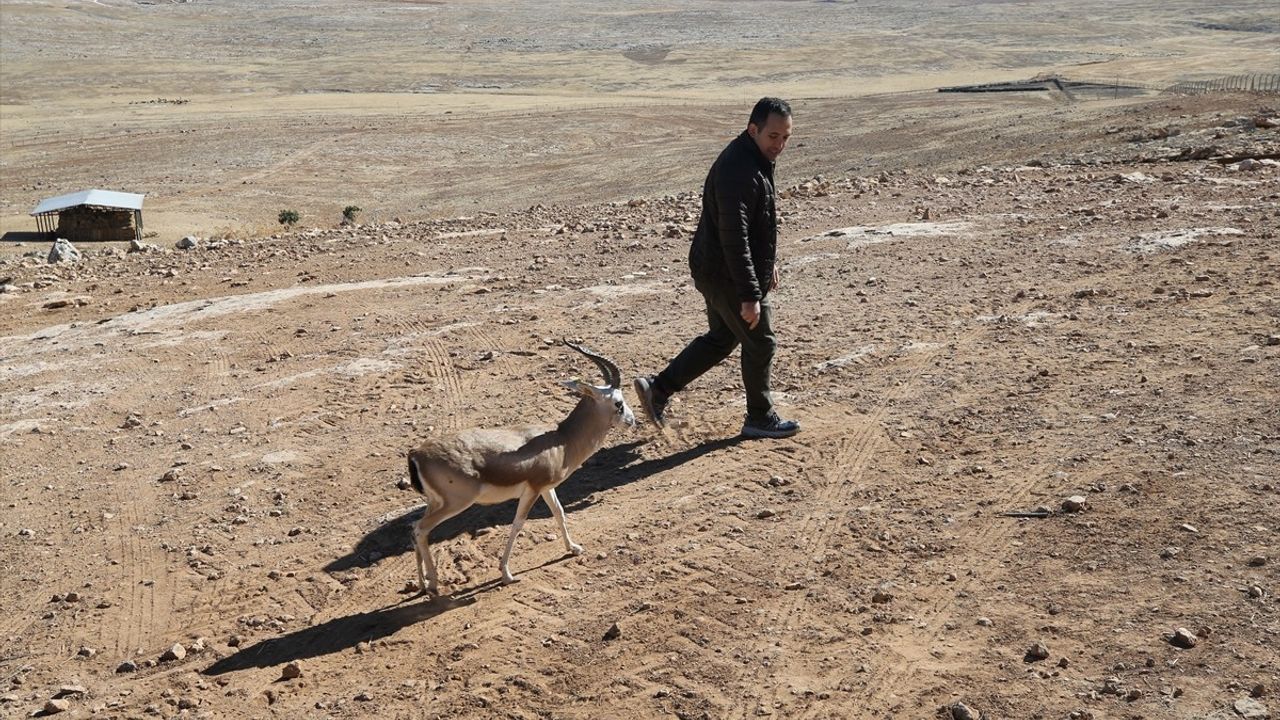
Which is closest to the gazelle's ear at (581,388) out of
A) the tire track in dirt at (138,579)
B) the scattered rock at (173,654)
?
the scattered rock at (173,654)

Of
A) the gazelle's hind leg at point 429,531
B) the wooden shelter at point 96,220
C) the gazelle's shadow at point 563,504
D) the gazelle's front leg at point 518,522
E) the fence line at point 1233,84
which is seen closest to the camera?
the gazelle's hind leg at point 429,531

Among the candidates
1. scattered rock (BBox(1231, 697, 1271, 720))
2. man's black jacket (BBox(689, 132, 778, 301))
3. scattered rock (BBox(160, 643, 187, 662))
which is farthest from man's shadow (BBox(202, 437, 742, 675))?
scattered rock (BBox(1231, 697, 1271, 720))

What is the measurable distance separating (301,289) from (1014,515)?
10189 mm

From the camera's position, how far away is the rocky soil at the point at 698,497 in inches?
253

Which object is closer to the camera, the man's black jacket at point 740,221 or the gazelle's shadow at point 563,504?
the gazelle's shadow at point 563,504

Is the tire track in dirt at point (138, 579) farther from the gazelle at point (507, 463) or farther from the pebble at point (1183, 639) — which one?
the pebble at point (1183, 639)

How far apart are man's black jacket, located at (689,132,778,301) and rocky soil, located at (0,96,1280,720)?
51.5 inches

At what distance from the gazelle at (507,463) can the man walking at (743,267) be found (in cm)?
151

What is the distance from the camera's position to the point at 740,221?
28.6ft

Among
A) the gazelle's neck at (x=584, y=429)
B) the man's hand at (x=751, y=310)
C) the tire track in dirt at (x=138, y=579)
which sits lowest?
the tire track in dirt at (x=138, y=579)

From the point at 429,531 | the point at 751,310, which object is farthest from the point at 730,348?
the point at 429,531

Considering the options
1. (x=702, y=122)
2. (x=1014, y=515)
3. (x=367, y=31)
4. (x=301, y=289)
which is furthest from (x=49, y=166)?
(x=367, y=31)

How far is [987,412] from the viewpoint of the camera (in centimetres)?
957

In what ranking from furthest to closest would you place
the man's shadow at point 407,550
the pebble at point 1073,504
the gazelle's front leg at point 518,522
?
the pebble at point 1073,504
the gazelle's front leg at point 518,522
the man's shadow at point 407,550
